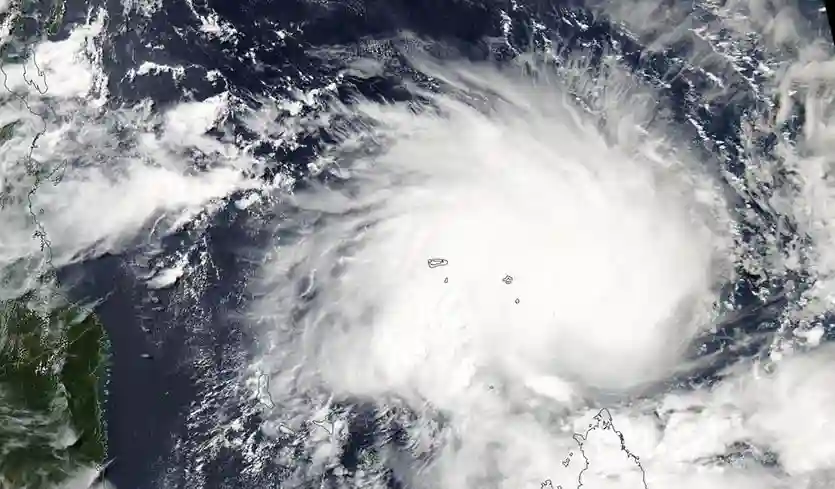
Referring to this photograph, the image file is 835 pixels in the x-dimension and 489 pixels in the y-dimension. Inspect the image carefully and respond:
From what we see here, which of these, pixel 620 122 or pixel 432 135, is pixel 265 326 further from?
pixel 620 122

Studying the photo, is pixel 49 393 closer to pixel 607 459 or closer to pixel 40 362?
pixel 40 362

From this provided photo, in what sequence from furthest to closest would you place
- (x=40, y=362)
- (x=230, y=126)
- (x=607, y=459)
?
(x=40, y=362) < (x=230, y=126) < (x=607, y=459)

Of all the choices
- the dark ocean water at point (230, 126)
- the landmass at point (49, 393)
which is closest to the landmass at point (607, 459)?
the dark ocean water at point (230, 126)

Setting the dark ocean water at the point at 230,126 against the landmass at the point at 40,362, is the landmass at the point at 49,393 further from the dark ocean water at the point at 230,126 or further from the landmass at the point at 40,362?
the dark ocean water at the point at 230,126

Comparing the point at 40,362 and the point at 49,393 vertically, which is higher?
the point at 40,362

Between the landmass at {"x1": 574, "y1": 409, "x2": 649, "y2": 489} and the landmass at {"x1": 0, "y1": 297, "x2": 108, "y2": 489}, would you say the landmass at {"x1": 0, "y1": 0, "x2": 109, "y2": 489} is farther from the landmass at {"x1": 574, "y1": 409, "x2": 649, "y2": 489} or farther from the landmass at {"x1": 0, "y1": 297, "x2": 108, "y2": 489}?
the landmass at {"x1": 574, "y1": 409, "x2": 649, "y2": 489}

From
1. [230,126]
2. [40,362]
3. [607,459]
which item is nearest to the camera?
[607,459]

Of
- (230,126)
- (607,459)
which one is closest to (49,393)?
(230,126)

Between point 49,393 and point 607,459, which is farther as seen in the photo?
point 49,393

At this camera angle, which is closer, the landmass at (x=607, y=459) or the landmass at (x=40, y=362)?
the landmass at (x=607, y=459)
